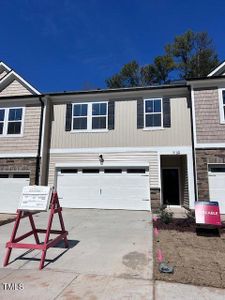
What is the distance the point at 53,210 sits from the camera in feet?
18.2

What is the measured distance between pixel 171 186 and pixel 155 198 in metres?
2.38

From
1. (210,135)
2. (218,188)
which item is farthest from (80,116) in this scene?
(218,188)

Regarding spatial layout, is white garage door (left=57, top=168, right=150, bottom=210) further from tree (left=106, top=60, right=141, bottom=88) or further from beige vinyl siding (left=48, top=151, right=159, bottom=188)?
tree (left=106, top=60, right=141, bottom=88)

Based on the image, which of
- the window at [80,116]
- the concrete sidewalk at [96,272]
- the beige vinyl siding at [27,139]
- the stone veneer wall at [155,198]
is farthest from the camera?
the window at [80,116]

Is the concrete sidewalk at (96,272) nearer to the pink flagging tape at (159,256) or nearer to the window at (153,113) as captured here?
the pink flagging tape at (159,256)

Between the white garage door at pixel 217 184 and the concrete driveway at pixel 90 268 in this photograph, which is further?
the white garage door at pixel 217 184

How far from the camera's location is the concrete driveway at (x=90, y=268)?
387 centimetres

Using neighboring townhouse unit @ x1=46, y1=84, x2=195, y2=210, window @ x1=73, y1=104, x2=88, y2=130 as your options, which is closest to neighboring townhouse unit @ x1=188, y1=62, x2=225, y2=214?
neighboring townhouse unit @ x1=46, y1=84, x2=195, y2=210

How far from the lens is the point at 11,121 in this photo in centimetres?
1345

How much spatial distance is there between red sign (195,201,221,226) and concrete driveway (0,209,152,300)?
5.35ft

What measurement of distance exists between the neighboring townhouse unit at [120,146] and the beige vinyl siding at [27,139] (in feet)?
2.94

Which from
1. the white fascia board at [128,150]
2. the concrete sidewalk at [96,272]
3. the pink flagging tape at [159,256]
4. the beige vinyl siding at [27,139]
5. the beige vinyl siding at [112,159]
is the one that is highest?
the beige vinyl siding at [27,139]

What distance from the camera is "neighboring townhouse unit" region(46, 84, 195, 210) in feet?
39.6

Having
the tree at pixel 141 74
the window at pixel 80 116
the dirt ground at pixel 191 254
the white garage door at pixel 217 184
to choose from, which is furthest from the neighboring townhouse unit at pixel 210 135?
the tree at pixel 141 74
